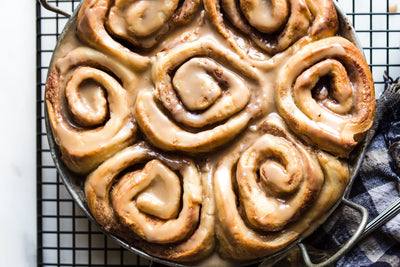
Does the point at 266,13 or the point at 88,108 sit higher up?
the point at 266,13

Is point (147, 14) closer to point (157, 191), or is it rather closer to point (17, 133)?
point (157, 191)

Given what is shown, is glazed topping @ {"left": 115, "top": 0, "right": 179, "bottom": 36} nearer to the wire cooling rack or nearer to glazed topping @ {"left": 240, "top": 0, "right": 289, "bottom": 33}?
glazed topping @ {"left": 240, "top": 0, "right": 289, "bottom": 33}

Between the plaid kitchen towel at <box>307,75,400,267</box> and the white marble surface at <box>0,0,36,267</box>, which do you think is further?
the white marble surface at <box>0,0,36,267</box>

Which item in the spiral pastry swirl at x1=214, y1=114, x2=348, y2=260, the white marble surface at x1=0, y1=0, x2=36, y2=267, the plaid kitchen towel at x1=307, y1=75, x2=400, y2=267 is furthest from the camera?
the white marble surface at x1=0, y1=0, x2=36, y2=267

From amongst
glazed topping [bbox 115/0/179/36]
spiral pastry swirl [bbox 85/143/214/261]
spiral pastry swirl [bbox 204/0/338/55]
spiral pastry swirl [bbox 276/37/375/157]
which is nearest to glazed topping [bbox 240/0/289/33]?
spiral pastry swirl [bbox 204/0/338/55]

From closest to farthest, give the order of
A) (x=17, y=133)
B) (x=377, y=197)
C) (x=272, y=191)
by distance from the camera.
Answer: (x=272, y=191) → (x=377, y=197) → (x=17, y=133)

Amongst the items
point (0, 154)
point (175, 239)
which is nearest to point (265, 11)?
point (175, 239)

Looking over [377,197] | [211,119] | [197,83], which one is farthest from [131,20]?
Result: [377,197]

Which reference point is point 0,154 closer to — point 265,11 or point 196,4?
point 196,4
